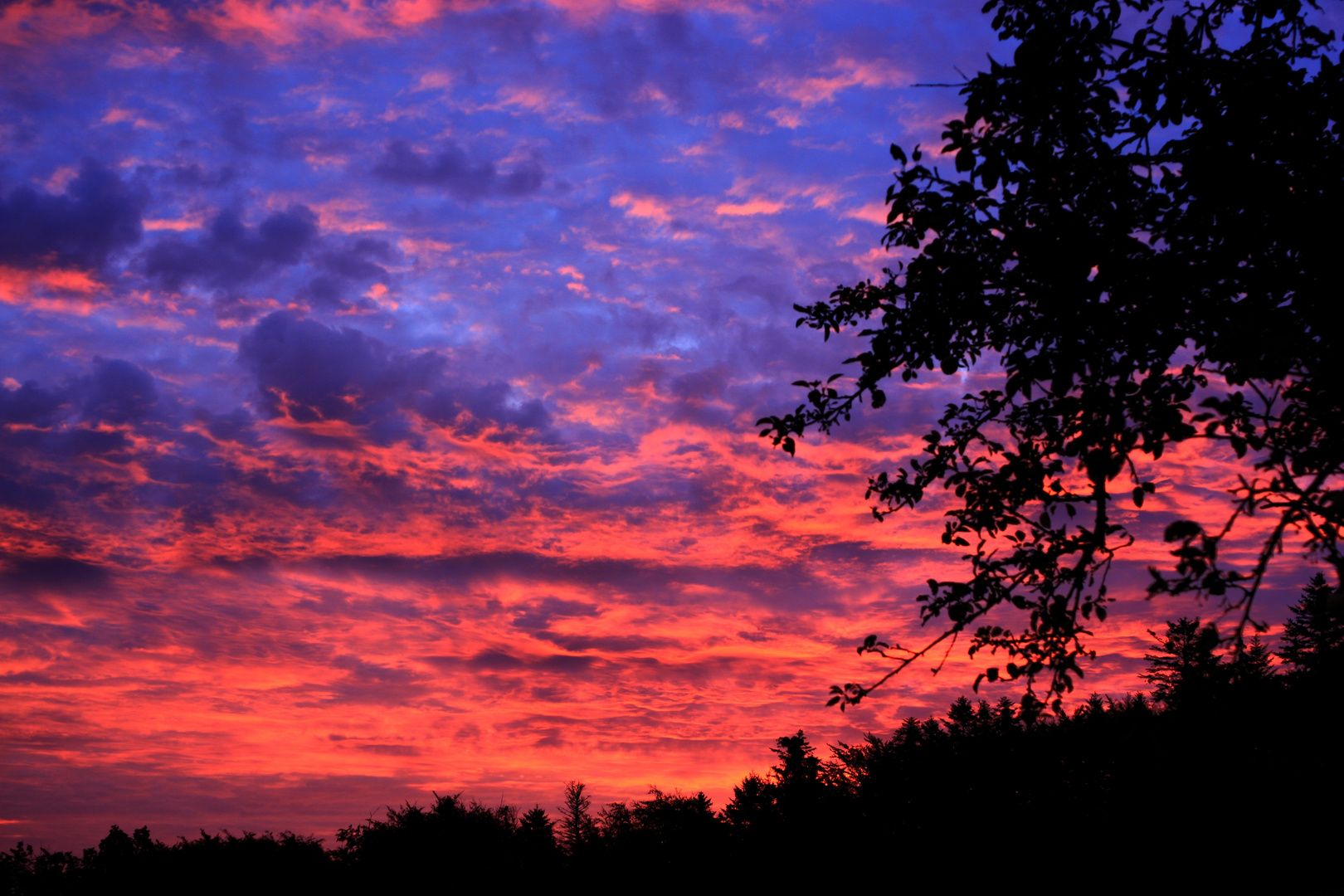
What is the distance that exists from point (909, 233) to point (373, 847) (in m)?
76.7

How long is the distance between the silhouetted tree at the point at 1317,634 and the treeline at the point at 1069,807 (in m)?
0.09

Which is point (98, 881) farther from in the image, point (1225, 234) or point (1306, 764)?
point (1225, 234)

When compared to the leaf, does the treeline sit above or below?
below

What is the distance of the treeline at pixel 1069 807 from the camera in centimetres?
703

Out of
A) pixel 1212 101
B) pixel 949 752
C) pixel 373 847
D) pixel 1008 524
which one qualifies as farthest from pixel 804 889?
pixel 373 847

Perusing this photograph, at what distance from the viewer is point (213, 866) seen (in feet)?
245

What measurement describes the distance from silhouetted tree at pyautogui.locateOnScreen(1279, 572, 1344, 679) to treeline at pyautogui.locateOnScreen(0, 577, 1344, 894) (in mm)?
88

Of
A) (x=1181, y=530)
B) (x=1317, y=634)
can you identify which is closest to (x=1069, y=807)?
(x=1181, y=530)

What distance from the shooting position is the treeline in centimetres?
703

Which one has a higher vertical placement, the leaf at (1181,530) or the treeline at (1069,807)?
the leaf at (1181,530)

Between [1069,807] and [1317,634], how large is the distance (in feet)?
115

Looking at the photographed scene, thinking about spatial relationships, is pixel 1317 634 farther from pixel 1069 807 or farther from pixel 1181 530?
pixel 1181 530

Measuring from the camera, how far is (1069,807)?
27719 millimetres

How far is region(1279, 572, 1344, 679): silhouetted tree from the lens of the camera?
608 centimetres
